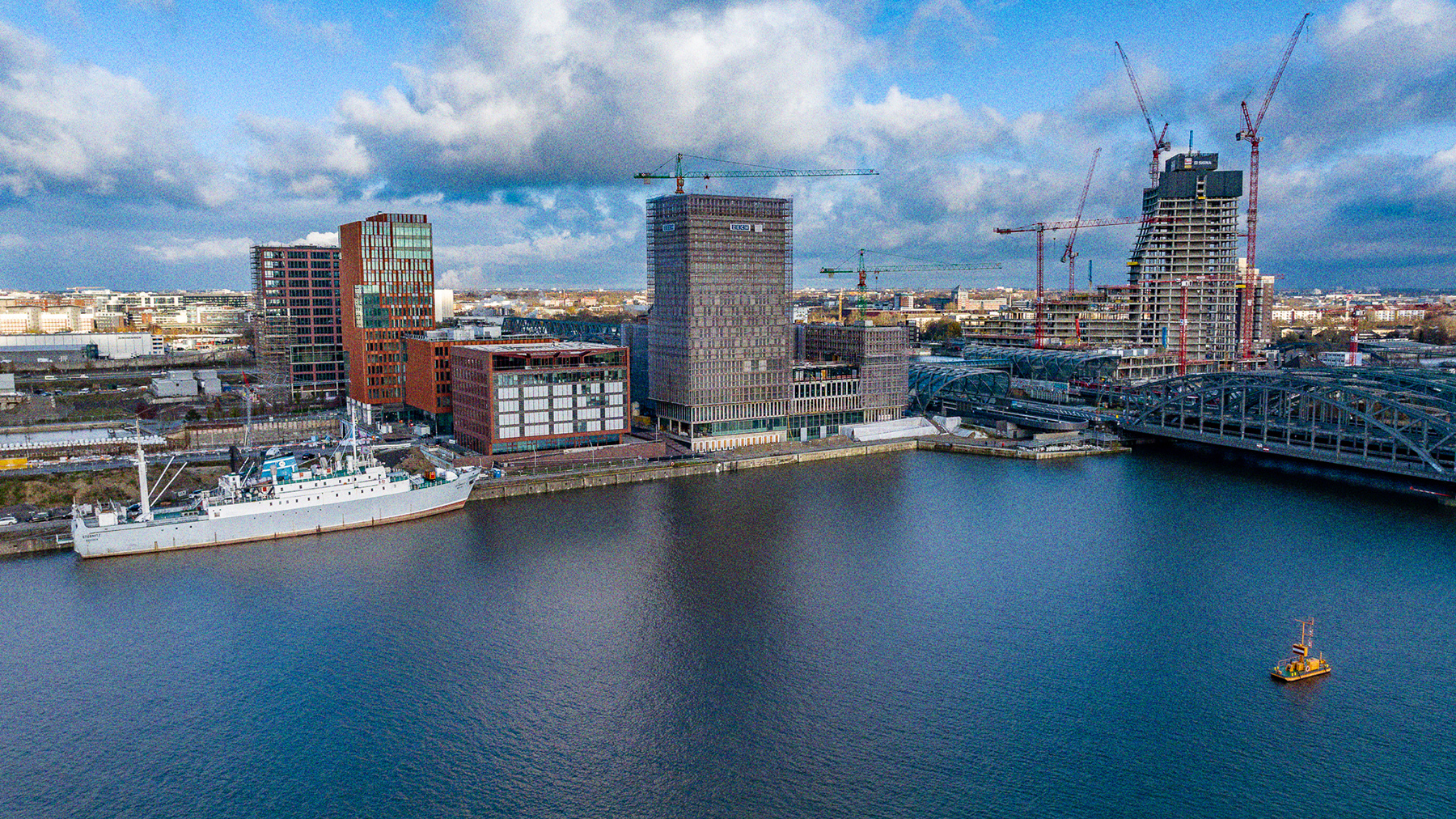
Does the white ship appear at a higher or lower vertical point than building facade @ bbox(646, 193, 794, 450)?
lower

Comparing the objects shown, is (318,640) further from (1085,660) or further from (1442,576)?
(1442,576)

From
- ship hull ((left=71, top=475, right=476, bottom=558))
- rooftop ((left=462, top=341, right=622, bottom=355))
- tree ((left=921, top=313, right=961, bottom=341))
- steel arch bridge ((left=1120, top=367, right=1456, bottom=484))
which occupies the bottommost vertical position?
ship hull ((left=71, top=475, right=476, bottom=558))

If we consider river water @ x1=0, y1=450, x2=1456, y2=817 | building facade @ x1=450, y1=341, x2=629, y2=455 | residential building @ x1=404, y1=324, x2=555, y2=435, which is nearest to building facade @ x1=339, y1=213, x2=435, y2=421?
residential building @ x1=404, y1=324, x2=555, y2=435

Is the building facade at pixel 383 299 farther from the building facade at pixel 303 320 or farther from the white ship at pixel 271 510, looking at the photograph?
the white ship at pixel 271 510

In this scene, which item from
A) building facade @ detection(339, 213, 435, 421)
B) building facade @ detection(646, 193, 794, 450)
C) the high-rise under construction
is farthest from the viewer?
the high-rise under construction

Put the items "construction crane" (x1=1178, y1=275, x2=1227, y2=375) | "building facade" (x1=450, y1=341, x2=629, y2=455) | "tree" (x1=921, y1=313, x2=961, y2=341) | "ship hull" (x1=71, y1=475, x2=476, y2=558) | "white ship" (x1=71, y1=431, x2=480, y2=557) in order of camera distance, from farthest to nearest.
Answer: "tree" (x1=921, y1=313, x2=961, y2=341) < "construction crane" (x1=1178, y1=275, x2=1227, y2=375) < "building facade" (x1=450, y1=341, x2=629, y2=455) < "white ship" (x1=71, y1=431, x2=480, y2=557) < "ship hull" (x1=71, y1=475, x2=476, y2=558)

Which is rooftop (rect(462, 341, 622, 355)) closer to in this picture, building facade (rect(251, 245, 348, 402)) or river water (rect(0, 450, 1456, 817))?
river water (rect(0, 450, 1456, 817))
